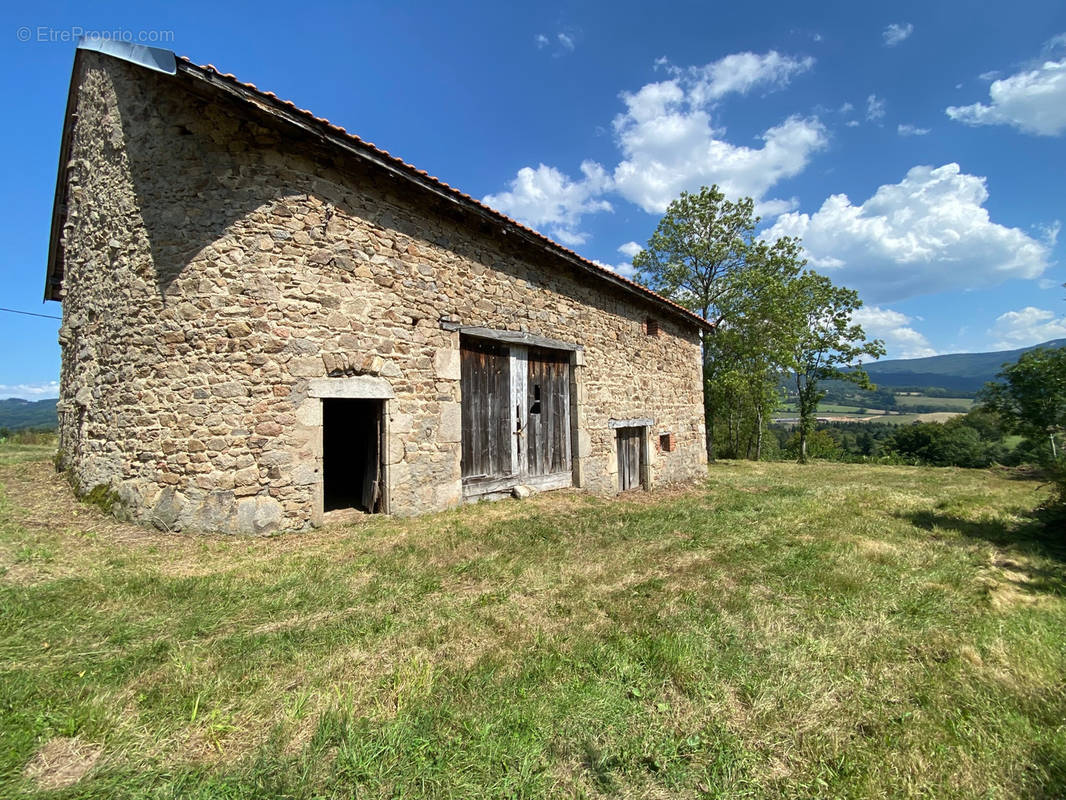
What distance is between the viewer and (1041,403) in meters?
10.8

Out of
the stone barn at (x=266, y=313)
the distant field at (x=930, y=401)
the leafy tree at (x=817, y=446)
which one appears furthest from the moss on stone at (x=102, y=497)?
the distant field at (x=930, y=401)

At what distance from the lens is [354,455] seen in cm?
916

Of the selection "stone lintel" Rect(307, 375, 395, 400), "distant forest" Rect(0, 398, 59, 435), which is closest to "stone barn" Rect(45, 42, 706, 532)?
"stone lintel" Rect(307, 375, 395, 400)

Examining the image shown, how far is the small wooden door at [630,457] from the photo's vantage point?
432 inches

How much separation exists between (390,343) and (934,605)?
675 centimetres

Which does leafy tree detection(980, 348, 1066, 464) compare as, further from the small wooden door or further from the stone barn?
the stone barn

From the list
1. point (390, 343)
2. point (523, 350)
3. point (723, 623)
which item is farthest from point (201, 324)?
point (723, 623)

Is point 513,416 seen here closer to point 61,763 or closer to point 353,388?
point 353,388

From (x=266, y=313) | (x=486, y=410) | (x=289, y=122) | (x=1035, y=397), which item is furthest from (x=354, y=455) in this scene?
(x=1035, y=397)

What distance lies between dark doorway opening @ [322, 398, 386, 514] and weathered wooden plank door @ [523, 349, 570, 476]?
2.82 m

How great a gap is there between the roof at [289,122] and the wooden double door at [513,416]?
1999 mm

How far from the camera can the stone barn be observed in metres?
5.44

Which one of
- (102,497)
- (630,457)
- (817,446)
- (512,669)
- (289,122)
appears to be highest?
(289,122)

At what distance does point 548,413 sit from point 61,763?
7501 millimetres
